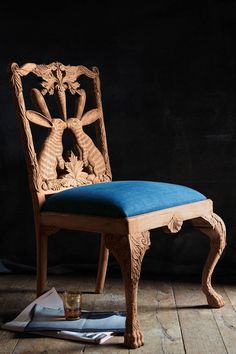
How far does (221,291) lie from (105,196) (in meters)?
0.98

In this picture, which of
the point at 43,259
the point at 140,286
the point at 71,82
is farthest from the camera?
the point at 140,286

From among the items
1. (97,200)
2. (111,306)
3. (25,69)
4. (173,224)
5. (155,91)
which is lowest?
(111,306)

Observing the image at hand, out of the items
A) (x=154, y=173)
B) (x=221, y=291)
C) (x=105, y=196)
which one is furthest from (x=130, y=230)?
(x=154, y=173)

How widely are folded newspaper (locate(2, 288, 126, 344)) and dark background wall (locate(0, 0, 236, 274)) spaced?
91 centimetres

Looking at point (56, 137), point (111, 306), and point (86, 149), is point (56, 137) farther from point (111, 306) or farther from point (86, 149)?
point (111, 306)

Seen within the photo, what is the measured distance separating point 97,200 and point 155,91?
123 centimetres

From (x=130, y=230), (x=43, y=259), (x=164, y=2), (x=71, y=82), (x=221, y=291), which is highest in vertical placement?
(x=164, y=2)

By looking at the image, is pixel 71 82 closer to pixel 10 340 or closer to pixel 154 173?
pixel 154 173

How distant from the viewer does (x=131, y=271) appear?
6.96ft

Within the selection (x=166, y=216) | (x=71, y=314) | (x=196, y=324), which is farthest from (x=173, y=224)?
(x=71, y=314)

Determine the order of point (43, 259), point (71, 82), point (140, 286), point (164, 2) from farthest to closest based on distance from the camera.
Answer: point (164, 2)
point (140, 286)
point (71, 82)
point (43, 259)

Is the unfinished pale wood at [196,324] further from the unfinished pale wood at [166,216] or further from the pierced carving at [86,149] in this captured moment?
the pierced carving at [86,149]

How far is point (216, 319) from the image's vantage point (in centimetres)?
240

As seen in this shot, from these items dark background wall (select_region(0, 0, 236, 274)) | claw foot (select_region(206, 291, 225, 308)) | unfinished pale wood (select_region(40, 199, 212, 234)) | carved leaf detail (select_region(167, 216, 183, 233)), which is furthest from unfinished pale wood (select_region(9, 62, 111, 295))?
claw foot (select_region(206, 291, 225, 308))
